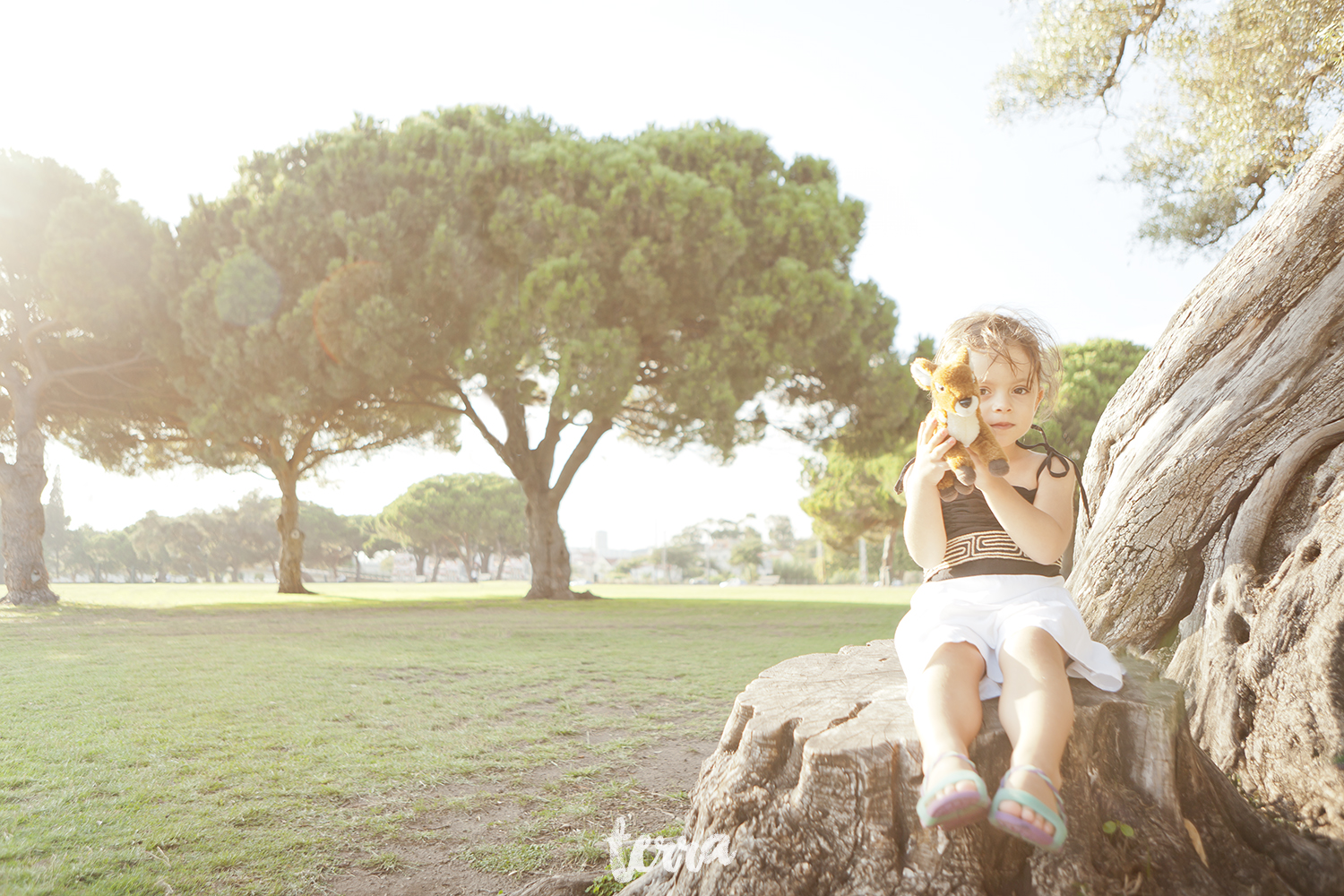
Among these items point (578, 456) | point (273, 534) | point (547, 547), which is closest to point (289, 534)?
point (547, 547)

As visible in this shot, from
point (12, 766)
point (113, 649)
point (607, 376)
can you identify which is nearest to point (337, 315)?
point (607, 376)

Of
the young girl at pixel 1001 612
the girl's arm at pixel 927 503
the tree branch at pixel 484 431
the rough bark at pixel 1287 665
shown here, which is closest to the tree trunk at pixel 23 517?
the tree branch at pixel 484 431

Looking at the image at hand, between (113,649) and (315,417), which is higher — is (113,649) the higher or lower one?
the lower one

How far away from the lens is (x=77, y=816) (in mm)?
2994

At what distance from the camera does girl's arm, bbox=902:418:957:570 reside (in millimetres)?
2398

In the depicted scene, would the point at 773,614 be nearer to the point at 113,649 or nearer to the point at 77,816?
the point at 113,649

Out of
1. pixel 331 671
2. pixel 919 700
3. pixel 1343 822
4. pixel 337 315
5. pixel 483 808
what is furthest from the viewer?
pixel 337 315

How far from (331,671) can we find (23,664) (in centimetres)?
274

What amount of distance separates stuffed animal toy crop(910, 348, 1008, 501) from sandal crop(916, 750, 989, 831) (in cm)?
87

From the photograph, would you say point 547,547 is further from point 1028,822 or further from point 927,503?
point 1028,822

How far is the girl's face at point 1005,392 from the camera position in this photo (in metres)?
2.48

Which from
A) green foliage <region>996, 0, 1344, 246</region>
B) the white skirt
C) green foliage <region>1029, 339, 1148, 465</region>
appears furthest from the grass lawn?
green foliage <region>1029, 339, 1148, 465</region>

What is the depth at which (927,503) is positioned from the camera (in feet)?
8.04

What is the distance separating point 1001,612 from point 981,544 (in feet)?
0.87
